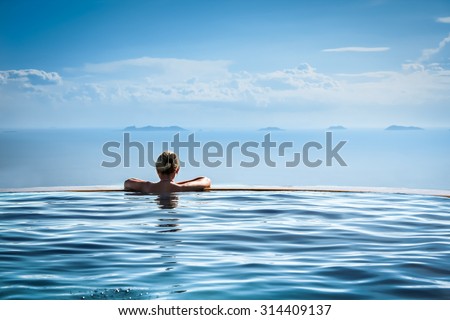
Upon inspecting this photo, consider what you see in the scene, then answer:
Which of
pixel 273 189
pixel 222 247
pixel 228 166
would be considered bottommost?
pixel 228 166

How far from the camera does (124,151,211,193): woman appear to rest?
5.58 m

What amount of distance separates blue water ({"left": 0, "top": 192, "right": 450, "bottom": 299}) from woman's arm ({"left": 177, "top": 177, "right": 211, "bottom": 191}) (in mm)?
128

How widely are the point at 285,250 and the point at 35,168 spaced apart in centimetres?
3272

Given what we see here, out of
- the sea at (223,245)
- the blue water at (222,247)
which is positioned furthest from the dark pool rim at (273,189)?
the blue water at (222,247)

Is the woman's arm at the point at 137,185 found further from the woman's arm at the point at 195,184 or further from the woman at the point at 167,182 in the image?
the woman's arm at the point at 195,184

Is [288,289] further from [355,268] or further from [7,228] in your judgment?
[7,228]

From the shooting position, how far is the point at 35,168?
3488 cm

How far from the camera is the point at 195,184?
5926 millimetres

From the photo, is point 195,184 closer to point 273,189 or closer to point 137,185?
point 137,185

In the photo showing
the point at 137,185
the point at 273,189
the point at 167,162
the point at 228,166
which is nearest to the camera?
the point at 167,162

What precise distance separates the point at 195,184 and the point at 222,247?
218 centimetres

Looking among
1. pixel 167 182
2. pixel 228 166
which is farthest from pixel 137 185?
pixel 228 166

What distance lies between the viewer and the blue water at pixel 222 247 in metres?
2.96
